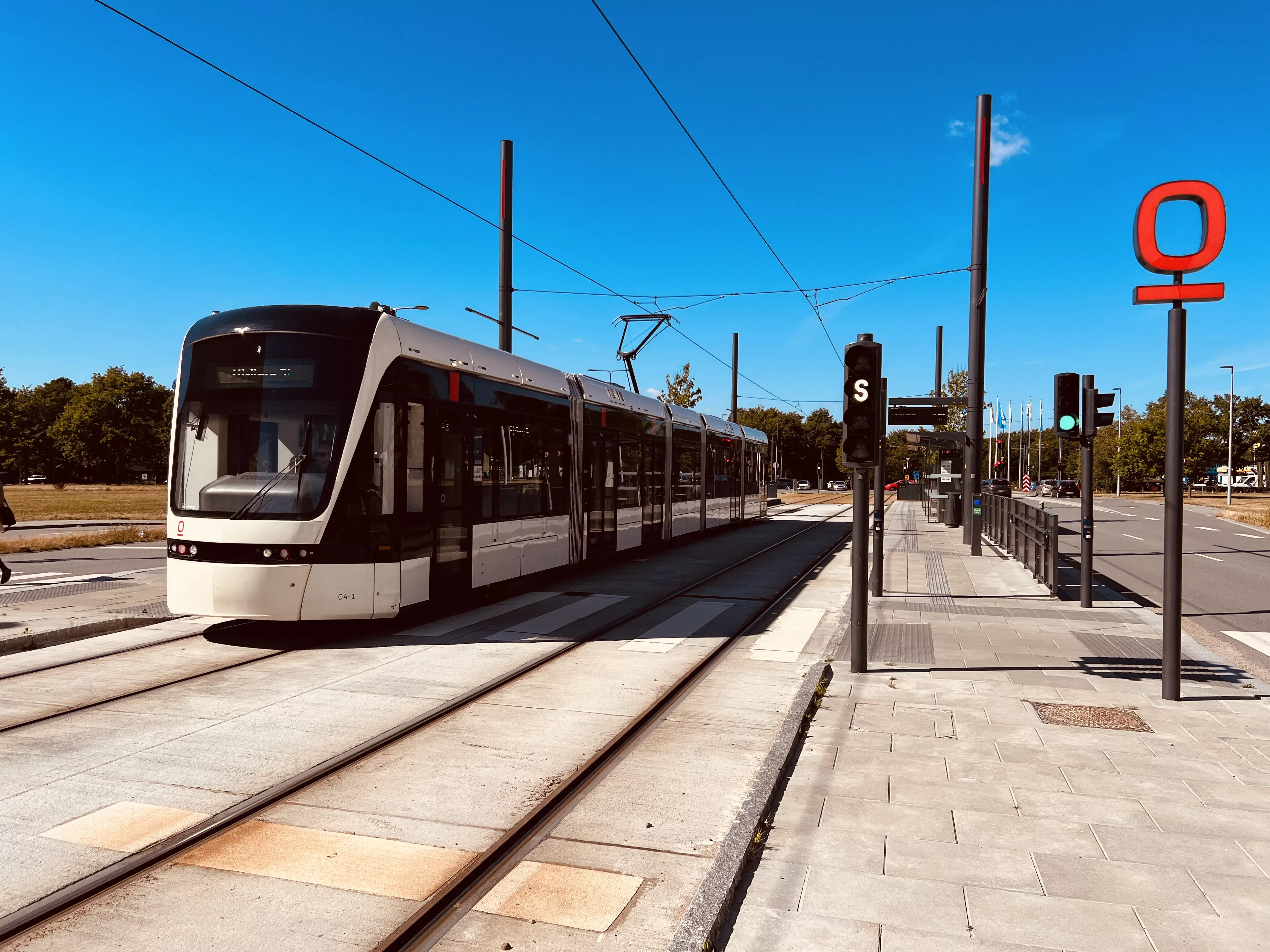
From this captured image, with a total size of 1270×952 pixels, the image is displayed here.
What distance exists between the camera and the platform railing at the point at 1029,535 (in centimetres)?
1283

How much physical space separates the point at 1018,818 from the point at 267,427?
6.67 m

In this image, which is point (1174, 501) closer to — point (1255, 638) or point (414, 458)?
point (1255, 638)

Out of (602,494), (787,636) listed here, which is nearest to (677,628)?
(787,636)

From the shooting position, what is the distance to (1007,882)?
374 centimetres

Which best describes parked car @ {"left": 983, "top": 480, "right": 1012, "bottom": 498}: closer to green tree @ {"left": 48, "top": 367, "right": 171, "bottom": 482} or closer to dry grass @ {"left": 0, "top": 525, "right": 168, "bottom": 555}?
dry grass @ {"left": 0, "top": 525, "right": 168, "bottom": 555}

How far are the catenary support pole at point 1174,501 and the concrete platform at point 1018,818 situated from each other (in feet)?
0.96

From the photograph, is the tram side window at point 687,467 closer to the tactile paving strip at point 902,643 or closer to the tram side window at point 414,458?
the tactile paving strip at point 902,643

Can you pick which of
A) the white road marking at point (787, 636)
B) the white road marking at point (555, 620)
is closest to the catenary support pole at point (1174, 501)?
the white road marking at point (787, 636)

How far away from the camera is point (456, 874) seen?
12.4 feet

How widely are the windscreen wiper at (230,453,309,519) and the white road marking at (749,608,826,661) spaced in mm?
4427

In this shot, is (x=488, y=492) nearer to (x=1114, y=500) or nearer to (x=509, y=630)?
(x=509, y=630)

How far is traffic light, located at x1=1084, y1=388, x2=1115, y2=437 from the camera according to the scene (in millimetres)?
11117

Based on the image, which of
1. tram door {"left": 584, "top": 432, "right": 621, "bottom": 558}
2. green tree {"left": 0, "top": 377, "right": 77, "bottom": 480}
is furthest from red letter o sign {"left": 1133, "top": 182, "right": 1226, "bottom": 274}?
green tree {"left": 0, "top": 377, "right": 77, "bottom": 480}

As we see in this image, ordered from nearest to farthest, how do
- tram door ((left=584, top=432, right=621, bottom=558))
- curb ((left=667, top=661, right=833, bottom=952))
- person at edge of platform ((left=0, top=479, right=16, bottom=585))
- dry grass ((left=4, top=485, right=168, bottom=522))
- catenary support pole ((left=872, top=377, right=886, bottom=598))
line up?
curb ((left=667, top=661, right=833, bottom=952)) → catenary support pole ((left=872, top=377, right=886, bottom=598)) → person at edge of platform ((left=0, top=479, right=16, bottom=585)) → tram door ((left=584, top=432, right=621, bottom=558)) → dry grass ((left=4, top=485, right=168, bottom=522))
